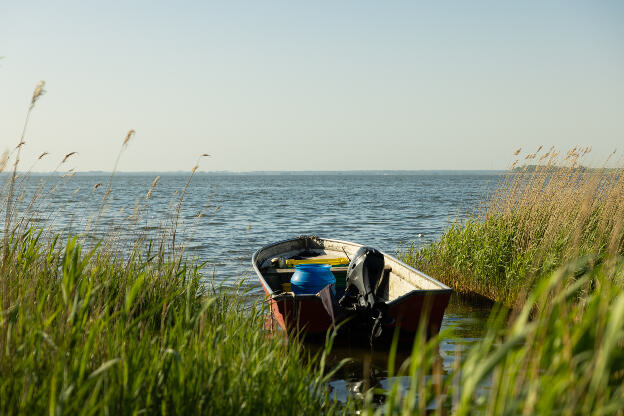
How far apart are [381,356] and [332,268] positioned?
2555 mm

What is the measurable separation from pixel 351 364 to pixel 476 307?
3288 mm

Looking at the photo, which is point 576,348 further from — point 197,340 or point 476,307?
point 476,307

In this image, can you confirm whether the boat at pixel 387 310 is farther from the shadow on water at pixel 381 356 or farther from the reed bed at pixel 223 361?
the reed bed at pixel 223 361

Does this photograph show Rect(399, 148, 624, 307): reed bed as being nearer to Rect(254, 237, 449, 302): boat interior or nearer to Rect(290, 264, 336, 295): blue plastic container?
Rect(254, 237, 449, 302): boat interior

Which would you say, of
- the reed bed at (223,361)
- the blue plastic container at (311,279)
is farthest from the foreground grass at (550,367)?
the blue plastic container at (311,279)

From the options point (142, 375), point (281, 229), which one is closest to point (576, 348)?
point (142, 375)

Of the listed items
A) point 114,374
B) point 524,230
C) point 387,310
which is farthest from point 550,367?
point 524,230

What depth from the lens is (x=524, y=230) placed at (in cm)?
845

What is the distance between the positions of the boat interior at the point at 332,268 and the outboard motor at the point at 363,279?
0.17 m

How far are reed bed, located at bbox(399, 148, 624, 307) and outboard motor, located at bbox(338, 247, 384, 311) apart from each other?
89.6 inches

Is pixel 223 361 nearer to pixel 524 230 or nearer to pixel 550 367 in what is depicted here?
pixel 550 367

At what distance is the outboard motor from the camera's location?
655 cm

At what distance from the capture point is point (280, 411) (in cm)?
306

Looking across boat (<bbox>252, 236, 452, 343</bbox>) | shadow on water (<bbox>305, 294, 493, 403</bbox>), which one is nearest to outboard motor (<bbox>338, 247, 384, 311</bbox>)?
boat (<bbox>252, 236, 452, 343</bbox>)
